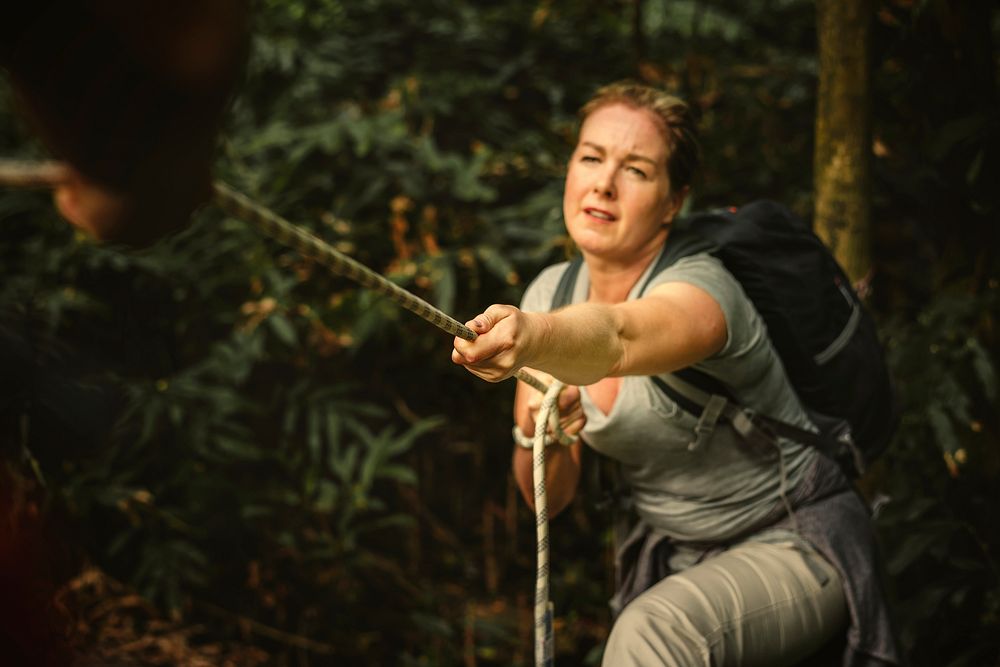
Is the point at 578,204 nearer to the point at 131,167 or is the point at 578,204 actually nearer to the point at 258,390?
the point at 131,167

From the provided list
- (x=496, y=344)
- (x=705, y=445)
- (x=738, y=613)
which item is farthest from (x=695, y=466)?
(x=496, y=344)

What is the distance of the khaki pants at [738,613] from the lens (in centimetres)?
139

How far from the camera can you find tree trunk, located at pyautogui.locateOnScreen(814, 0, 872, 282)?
6.58 feet

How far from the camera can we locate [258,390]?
290 cm

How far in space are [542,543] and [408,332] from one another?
5.31ft

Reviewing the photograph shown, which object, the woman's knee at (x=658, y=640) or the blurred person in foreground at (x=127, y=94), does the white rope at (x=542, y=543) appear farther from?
the blurred person in foreground at (x=127, y=94)

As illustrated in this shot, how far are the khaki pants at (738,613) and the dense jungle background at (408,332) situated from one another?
66cm

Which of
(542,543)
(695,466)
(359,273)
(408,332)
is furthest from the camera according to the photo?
(408,332)

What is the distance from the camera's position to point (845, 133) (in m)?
2.03

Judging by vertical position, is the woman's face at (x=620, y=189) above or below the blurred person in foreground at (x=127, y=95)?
above

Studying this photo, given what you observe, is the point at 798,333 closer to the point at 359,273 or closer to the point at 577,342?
the point at 577,342

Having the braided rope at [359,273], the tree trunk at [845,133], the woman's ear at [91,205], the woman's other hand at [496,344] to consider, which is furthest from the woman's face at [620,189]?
the woman's ear at [91,205]

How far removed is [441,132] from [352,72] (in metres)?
0.36

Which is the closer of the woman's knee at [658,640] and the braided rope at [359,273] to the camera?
the braided rope at [359,273]
